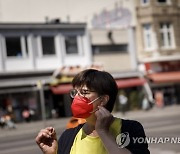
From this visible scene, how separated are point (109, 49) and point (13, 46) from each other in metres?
7.77

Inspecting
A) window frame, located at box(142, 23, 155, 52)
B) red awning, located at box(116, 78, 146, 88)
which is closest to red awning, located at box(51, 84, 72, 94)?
red awning, located at box(116, 78, 146, 88)

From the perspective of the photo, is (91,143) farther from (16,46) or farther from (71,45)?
(71,45)

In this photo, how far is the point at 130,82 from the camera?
31219 mm

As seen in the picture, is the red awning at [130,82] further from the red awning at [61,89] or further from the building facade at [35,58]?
the red awning at [61,89]

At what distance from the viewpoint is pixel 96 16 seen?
3597cm

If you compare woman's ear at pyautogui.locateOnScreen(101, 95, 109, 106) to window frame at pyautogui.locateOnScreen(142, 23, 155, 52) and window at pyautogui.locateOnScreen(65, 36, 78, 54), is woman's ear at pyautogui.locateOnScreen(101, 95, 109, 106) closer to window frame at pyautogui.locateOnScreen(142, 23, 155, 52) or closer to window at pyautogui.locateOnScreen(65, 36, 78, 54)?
window at pyautogui.locateOnScreen(65, 36, 78, 54)

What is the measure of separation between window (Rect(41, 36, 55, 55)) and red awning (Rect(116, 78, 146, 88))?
215 inches

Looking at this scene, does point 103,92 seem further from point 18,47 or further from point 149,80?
point 149,80

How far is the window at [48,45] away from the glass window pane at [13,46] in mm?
1737

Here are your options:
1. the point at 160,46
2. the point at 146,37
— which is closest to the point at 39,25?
the point at 146,37

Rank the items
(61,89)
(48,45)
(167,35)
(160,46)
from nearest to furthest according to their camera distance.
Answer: (61,89)
(48,45)
(160,46)
(167,35)

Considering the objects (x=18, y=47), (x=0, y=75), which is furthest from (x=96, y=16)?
(x=0, y=75)

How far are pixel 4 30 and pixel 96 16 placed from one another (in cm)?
1020

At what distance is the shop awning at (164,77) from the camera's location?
33.1 m
